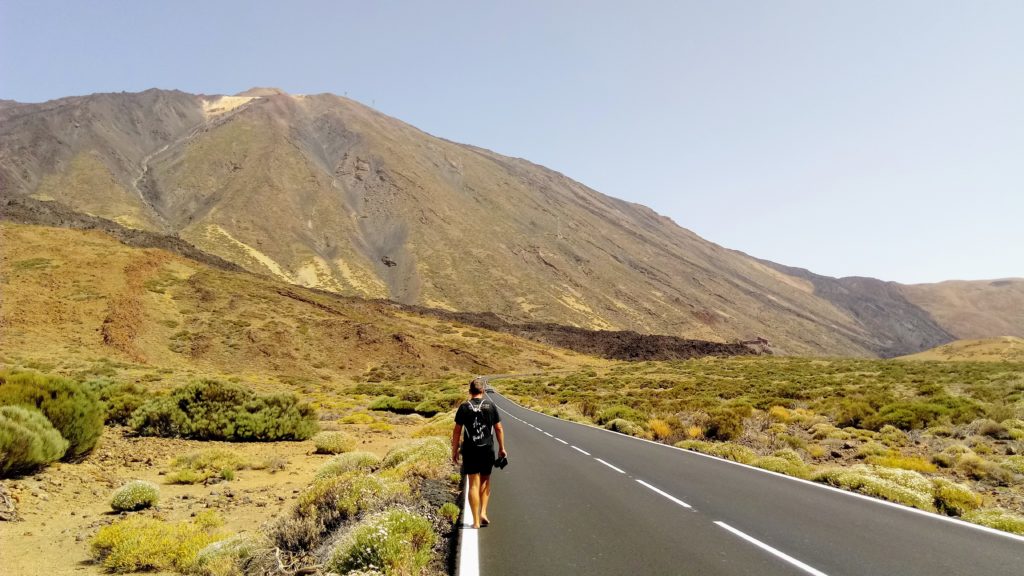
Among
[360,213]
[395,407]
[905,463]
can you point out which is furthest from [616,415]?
[360,213]

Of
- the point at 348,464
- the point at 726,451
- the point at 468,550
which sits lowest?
the point at 348,464

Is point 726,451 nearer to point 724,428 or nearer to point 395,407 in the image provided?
point 724,428

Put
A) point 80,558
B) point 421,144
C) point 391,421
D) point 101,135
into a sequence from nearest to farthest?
point 80,558 < point 391,421 < point 101,135 < point 421,144

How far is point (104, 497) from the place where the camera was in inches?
420

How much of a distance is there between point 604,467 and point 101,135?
557 ft

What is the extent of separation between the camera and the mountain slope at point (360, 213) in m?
112

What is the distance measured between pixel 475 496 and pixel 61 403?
11.2 metres

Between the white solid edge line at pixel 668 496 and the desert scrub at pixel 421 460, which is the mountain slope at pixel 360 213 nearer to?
the desert scrub at pixel 421 460

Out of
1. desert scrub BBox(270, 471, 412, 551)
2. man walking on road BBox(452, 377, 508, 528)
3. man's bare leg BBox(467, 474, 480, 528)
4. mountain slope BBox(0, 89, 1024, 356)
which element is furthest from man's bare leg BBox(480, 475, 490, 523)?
mountain slope BBox(0, 89, 1024, 356)

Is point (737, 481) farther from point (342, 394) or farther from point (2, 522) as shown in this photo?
point (342, 394)

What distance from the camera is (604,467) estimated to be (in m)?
12.7

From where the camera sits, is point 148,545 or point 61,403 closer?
point 148,545

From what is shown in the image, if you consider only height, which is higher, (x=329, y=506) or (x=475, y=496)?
(x=475, y=496)

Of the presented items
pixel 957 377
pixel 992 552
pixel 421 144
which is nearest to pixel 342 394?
pixel 992 552
